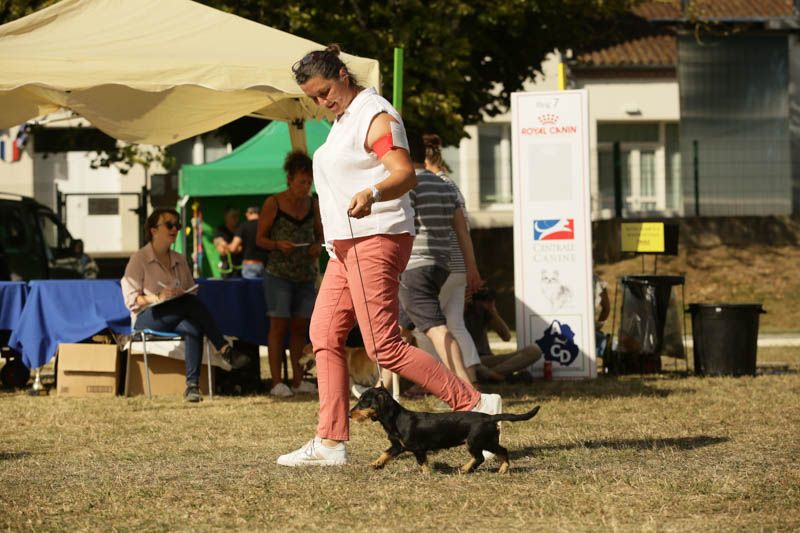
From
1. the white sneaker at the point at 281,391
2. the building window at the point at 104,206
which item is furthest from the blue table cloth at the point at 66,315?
the building window at the point at 104,206

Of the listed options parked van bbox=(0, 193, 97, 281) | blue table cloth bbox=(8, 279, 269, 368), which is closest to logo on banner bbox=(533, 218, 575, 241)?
blue table cloth bbox=(8, 279, 269, 368)

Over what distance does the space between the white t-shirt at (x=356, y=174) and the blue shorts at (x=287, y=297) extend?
4.46 meters

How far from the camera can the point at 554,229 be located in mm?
12445

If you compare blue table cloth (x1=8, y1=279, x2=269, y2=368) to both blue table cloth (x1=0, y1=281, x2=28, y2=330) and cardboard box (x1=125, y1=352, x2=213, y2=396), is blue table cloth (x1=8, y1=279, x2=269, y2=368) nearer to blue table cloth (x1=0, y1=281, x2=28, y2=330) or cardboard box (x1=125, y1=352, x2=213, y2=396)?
blue table cloth (x1=0, y1=281, x2=28, y2=330)

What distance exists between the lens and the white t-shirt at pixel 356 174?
255 inches

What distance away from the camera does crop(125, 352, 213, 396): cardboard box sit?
1127 centimetres

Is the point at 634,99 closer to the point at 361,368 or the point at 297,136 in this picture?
the point at 297,136

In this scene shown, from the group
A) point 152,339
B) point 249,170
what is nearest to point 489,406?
point 152,339

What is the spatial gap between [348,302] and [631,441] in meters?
1.98

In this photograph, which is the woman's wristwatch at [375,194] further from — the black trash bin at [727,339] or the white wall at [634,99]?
the white wall at [634,99]

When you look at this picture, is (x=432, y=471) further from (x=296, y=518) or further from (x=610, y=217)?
(x=610, y=217)

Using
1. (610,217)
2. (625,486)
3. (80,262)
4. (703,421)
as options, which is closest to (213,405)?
(703,421)

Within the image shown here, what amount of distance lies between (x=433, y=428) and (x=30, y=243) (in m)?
13.6

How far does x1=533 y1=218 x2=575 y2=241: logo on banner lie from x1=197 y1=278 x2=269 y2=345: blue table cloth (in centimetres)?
254
